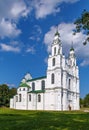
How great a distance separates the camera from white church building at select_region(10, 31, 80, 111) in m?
78.0

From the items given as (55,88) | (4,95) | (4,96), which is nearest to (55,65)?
(55,88)

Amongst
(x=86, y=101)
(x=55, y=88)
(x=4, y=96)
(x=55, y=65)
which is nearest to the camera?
(x=55, y=88)

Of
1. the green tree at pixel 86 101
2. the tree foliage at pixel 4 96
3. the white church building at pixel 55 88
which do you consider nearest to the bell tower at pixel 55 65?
the white church building at pixel 55 88

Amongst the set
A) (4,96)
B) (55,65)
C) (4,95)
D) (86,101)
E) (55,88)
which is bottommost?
(86,101)

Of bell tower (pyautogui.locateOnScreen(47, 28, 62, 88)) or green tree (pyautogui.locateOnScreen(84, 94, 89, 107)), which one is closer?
bell tower (pyautogui.locateOnScreen(47, 28, 62, 88))

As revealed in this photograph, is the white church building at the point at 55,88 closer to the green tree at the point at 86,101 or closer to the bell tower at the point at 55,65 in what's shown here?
the bell tower at the point at 55,65

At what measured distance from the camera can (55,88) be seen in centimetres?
7781

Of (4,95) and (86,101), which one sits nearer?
(4,95)

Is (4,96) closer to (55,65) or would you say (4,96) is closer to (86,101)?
(55,65)

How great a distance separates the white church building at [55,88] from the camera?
256ft

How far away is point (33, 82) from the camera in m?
89.4

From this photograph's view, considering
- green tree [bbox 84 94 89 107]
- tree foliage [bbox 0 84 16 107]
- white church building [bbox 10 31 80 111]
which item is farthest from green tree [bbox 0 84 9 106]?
green tree [bbox 84 94 89 107]

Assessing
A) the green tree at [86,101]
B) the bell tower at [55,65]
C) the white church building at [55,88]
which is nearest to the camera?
the bell tower at [55,65]

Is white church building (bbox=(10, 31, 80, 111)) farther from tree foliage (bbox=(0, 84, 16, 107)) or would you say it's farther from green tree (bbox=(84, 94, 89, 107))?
green tree (bbox=(84, 94, 89, 107))
